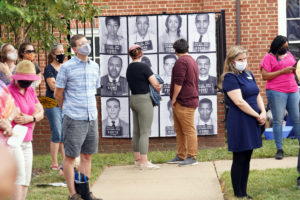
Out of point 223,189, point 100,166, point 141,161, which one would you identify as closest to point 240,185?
point 223,189

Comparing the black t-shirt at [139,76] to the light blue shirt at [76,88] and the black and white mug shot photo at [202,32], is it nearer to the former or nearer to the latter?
the black and white mug shot photo at [202,32]

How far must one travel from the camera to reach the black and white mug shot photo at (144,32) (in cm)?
973

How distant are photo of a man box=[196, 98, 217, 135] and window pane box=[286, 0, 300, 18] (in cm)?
314

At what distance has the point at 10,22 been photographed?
25.1ft

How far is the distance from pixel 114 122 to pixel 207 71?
1.88 meters

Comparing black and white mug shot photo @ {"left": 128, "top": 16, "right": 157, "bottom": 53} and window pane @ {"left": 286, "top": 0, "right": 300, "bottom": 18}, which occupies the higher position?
window pane @ {"left": 286, "top": 0, "right": 300, "bottom": 18}

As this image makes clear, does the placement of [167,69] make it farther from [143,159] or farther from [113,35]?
[143,159]

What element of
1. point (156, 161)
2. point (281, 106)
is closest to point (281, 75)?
point (281, 106)

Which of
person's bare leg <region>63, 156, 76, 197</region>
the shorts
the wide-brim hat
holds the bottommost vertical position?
person's bare leg <region>63, 156, 76, 197</region>

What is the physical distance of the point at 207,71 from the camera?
9.71m

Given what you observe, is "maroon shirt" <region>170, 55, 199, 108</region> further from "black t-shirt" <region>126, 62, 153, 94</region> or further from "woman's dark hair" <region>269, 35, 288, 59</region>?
"woman's dark hair" <region>269, 35, 288, 59</region>

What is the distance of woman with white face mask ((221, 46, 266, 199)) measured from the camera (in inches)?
224

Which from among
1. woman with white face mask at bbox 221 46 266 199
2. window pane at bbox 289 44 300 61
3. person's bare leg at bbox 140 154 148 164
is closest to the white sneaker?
person's bare leg at bbox 140 154 148 164

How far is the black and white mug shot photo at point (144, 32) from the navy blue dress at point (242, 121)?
409 centimetres
